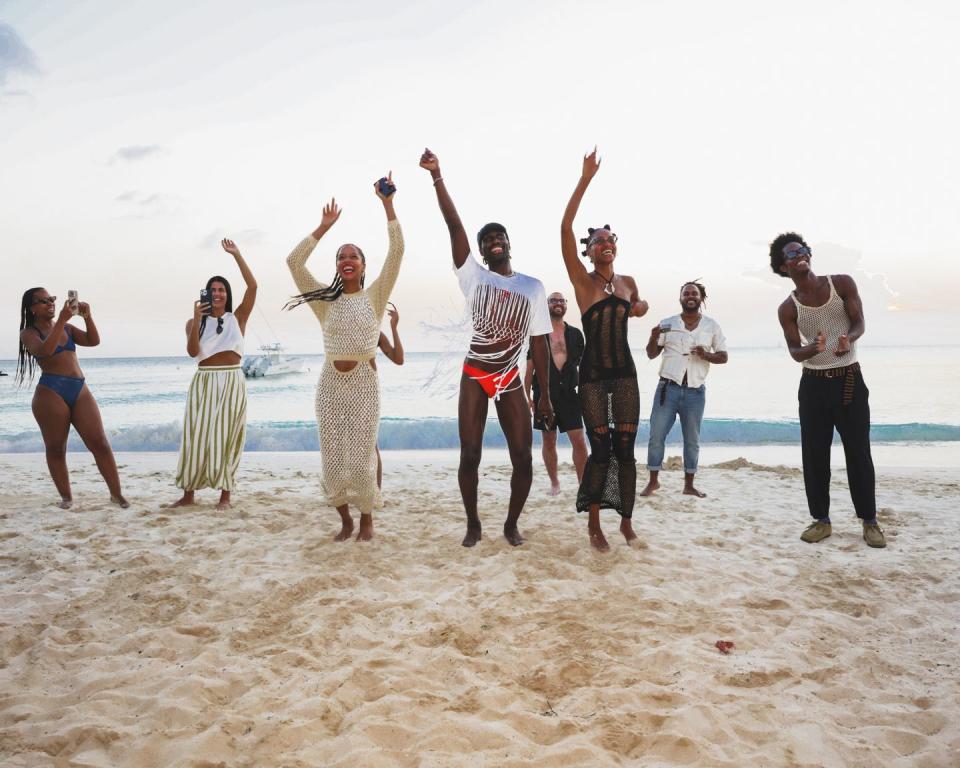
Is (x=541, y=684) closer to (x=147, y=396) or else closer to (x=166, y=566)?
(x=166, y=566)

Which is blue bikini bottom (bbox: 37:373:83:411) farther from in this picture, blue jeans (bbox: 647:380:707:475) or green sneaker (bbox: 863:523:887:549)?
green sneaker (bbox: 863:523:887:549)

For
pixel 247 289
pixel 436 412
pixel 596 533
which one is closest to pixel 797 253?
pixel 596 533

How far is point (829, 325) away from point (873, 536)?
5.01 ft

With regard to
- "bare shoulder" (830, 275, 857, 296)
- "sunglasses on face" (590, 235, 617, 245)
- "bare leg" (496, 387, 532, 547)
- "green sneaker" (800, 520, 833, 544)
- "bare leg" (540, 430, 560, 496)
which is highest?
"sunglasses on face" (590, 235, 617, 245)

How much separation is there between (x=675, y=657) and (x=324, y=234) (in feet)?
11.1

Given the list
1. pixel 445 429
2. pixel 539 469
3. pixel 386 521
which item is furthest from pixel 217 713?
pixel 445 429

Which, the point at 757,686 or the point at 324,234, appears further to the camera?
the point at 324,234

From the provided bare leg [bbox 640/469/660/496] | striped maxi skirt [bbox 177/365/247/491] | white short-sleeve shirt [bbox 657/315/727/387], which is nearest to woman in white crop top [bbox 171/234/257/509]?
striped maxi skirt [bbox 177/365/247/491]

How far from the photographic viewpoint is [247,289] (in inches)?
218

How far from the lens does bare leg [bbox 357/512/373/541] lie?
4543 millimetres

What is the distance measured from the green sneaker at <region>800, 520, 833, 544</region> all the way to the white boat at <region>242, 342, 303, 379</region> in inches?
1060

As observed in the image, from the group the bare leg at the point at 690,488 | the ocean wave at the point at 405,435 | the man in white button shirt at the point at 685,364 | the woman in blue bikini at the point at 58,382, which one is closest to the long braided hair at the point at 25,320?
the woman in blue bikini at the point at 58,382

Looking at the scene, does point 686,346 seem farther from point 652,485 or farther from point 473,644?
point 473,644

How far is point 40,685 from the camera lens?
2.57 meters
